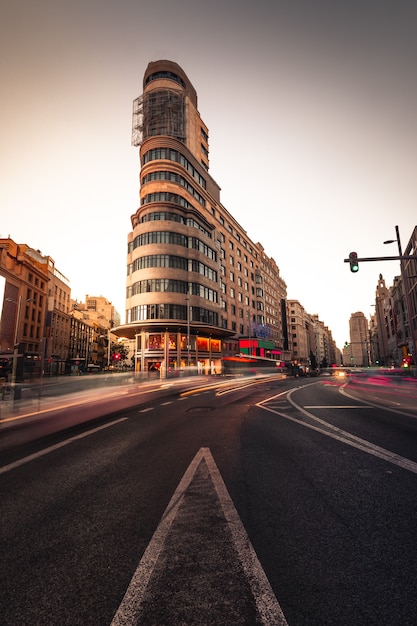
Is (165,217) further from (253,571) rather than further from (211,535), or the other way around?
(253,571)

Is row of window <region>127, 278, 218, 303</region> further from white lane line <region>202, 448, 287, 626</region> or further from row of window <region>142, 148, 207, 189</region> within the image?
white lane line <region>202, 448, 287, 626</region>

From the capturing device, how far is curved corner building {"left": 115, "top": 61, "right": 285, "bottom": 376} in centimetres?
4616

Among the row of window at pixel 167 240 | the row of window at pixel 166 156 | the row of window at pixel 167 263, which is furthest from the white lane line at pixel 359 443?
the row of window at pixel 166 156

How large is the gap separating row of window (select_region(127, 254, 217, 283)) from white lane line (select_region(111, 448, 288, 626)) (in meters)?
44.9

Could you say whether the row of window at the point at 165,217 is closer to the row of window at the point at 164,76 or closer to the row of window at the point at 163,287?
the row of window at the point at 163,287

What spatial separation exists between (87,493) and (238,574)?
2251 mm

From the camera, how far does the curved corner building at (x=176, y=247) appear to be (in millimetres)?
46156

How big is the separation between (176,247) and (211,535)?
47.0 m

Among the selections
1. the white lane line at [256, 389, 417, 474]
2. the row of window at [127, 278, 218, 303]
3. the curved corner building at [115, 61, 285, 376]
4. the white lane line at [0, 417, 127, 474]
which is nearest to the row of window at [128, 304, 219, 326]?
the curved corner building at [115, 61, 285, 376]

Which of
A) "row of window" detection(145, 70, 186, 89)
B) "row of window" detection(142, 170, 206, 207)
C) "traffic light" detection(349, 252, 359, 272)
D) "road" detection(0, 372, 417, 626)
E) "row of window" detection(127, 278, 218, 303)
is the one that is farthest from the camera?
"row of window" detection(145, 70, 186, 89)

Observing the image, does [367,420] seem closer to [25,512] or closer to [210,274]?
[25,512]

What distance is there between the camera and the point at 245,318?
230ft

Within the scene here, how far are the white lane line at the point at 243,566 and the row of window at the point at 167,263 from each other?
44909 mm

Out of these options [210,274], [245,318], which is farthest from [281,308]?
[210,274]
